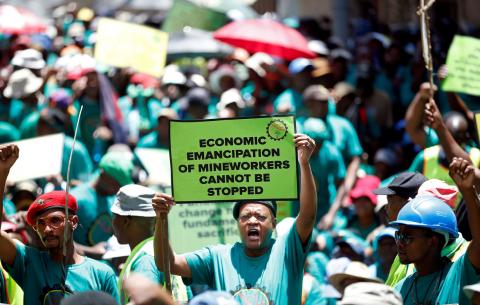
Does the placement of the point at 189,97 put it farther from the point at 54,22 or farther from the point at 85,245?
the point at 54,22

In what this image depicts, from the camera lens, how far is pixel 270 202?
8.24 metres

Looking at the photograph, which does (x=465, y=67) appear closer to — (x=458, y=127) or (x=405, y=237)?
(x=458, y=127)

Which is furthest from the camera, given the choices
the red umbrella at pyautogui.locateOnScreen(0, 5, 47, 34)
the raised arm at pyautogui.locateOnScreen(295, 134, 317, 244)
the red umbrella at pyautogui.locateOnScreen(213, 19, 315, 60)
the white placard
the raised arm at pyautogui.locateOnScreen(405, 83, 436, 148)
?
the red umbrella at pyautogui.locateOnScreen(0, 5, 47, 34)

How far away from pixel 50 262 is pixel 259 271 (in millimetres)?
1187

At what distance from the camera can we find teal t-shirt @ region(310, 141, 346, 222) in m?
12.4

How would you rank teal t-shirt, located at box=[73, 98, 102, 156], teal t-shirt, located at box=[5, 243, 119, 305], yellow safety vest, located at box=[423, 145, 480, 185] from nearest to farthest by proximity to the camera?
teal t-shirt, located at box=[5, 243, 119, 305] < yellow safety vest, located at box=[423, 145, 480, 185] < teal t-shirt, located at box=[73, 98, 102, 156]

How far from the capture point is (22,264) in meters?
7.90

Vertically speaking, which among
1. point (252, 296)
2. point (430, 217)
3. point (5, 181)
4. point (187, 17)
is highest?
point (187, 17)

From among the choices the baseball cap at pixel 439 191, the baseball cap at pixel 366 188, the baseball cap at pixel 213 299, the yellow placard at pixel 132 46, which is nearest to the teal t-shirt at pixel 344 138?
the baseball cap at pixel 366 188

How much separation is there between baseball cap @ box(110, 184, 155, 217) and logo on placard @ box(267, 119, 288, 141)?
3.99ft

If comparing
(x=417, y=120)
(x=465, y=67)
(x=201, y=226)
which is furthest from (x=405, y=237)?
(x=465, y=67)

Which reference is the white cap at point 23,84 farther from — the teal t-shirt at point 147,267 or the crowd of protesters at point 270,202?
the teal t-shirt at point 147,267

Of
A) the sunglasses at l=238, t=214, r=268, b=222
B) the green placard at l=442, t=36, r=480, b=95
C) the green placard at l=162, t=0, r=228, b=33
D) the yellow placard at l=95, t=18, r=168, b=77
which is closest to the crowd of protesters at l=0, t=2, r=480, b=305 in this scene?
the sunglasses at l=238, t=214, r=268, b=222

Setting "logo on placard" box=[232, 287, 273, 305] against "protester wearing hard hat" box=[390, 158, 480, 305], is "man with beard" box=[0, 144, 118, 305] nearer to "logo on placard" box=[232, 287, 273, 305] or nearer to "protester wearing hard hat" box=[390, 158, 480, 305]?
"logo on placard" box=[232, 287, 273, 305]
